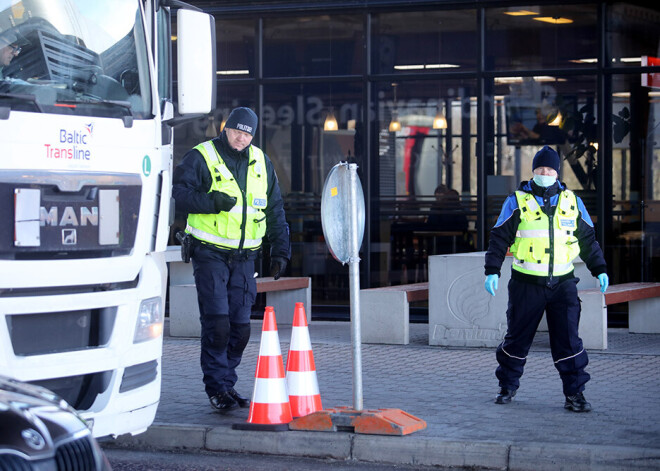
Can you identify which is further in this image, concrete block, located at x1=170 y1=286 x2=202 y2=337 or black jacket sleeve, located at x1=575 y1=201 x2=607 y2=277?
concrete block, located at x1=170 y1=286 x2=202 y2=337

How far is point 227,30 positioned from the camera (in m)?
14.4

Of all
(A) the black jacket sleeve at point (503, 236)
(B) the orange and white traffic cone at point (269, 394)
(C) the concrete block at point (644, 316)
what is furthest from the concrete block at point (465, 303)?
(B) the orange and white traffic cone at point (269, 394)

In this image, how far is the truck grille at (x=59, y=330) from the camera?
5871mm

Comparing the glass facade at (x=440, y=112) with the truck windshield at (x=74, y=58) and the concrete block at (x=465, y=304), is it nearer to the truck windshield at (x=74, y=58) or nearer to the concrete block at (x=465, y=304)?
the concrete block at (x=465, y=304)

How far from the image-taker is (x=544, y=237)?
8266mm

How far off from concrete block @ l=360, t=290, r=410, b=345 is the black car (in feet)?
24.1

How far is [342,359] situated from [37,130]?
5353 millimetres

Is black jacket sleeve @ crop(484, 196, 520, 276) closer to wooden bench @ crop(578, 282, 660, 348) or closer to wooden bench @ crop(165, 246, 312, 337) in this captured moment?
wooden bench @ crop(578, 282, 660, 348)

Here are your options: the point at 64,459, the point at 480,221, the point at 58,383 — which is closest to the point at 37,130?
the point at 58,383

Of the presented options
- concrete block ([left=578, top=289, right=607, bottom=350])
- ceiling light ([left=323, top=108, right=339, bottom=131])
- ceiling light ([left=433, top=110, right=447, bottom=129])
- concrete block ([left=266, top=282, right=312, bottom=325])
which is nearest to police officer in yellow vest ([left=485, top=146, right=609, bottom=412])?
concrete block ([left=578, top=289, right=607, bottom=350])

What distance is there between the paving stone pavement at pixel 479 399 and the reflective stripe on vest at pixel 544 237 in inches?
39.9

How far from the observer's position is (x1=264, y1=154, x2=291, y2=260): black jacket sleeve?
8.35 metres

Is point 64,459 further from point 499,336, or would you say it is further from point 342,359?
point 499,336

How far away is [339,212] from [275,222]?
1311mm
